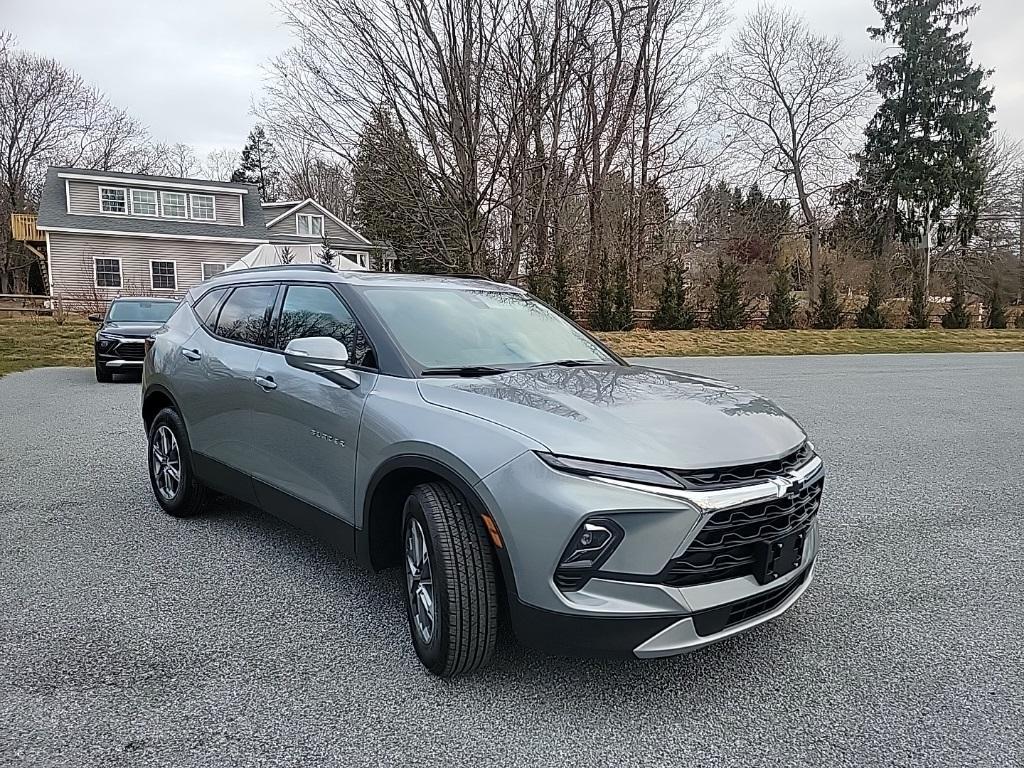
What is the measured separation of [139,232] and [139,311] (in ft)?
60.1

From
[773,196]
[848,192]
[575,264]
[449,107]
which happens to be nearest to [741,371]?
[449,107]

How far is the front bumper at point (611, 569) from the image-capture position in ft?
7.50

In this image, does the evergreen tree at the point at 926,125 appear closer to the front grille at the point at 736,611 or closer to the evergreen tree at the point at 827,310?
the evergreen tree at the point at 827,310

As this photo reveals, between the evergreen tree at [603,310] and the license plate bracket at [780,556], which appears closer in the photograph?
the license plate bracket at [780,556]

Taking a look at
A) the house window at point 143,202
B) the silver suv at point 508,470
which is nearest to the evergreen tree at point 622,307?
the house window at point 143,202

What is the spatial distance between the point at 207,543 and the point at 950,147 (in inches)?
1761

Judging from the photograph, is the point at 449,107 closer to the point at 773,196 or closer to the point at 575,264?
the point at 575,264

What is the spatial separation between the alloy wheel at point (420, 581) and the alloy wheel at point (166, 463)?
8.16ft

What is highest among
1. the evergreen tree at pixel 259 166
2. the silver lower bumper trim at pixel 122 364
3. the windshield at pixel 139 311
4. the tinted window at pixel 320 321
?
the evergreen tree at pixel 259 166

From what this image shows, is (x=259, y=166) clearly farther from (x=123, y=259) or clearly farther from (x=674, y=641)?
(x=674, y=641)

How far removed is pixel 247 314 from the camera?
4223 mm

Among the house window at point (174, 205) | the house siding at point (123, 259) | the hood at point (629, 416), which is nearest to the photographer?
the hood at point (629, 416)

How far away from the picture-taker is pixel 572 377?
3242 mm

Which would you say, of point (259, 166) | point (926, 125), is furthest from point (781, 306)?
point (259, 166)
